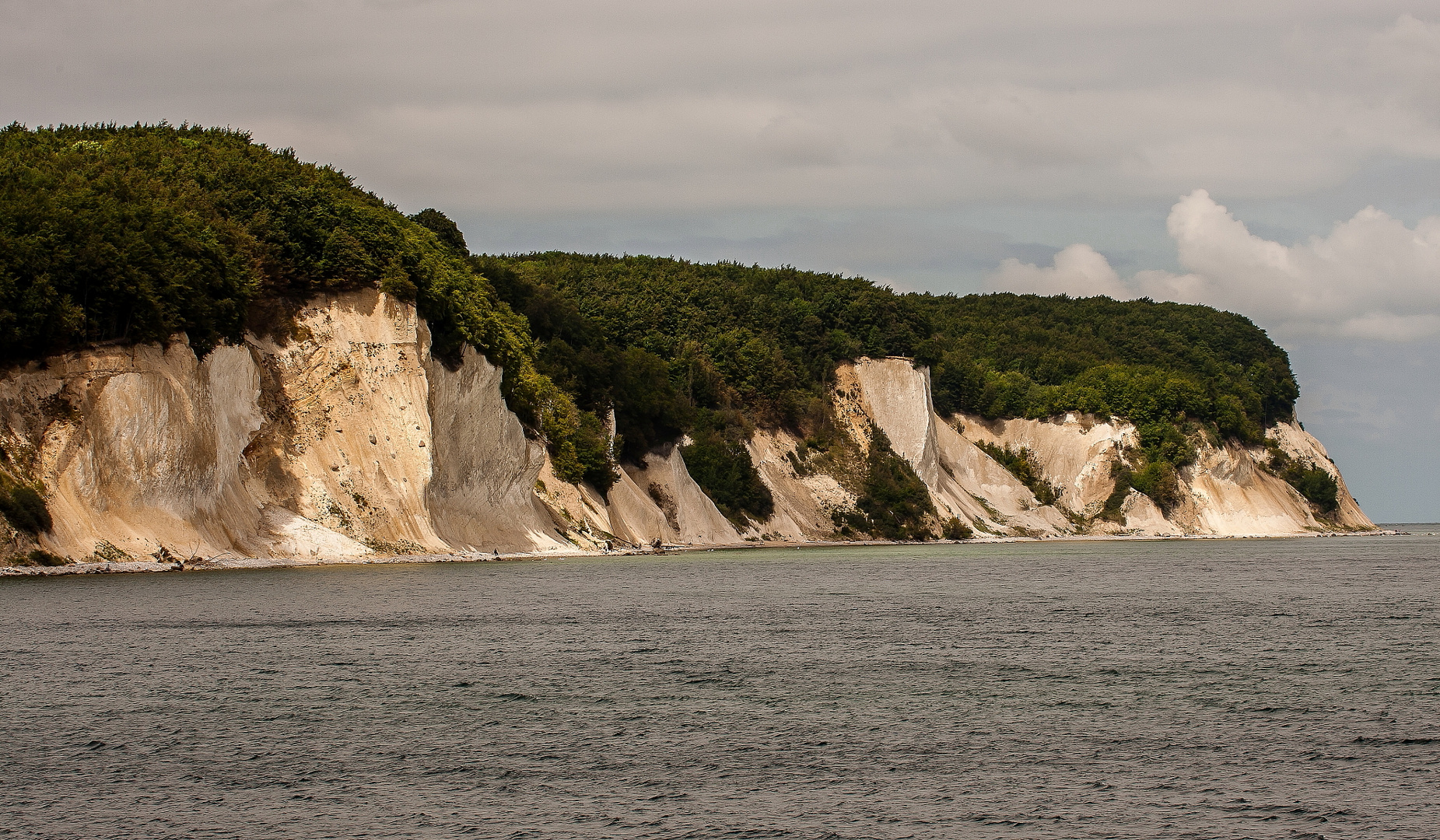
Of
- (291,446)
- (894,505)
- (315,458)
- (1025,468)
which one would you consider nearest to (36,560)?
(291,446)

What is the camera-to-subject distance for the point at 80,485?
5281 cm

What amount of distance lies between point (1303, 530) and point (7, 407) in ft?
468

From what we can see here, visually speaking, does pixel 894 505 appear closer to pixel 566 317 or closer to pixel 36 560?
pixel 566 317

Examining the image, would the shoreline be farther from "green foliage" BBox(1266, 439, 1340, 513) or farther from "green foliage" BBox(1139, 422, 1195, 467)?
"green foliage" BBox(1266, 439, 1340, 513)

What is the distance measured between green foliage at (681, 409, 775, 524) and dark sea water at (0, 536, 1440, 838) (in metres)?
67.9

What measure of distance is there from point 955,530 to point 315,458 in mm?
75248

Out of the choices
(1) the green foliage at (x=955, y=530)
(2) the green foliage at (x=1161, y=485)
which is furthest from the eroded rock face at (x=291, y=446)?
(2) the green foliage at (x=1161, y=485)

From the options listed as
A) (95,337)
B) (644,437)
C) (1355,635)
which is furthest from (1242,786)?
(644,437)

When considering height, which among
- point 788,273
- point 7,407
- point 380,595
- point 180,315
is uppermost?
point 788,273

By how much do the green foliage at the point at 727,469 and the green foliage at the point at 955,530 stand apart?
19990 mm

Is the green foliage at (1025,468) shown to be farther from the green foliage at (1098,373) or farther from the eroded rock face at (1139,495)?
the green foliage at (1098,373)

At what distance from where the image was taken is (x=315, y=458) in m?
67.5

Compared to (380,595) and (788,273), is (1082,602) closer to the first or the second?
(380,595)

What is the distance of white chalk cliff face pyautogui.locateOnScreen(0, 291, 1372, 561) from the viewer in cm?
5353
